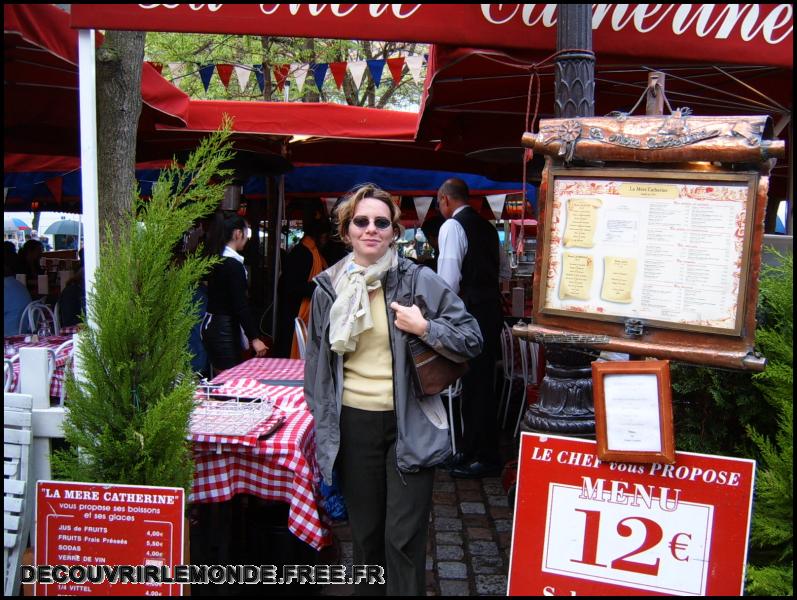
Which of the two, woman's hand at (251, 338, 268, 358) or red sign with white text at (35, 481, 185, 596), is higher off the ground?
woman's hand at (251, 338, 268, 358)

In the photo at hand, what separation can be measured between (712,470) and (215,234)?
13.5 feet

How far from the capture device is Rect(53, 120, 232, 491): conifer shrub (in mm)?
2539

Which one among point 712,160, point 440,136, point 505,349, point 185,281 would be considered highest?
point 440,136

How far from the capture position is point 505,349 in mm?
6598

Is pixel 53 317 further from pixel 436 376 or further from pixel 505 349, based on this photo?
pixel 436 376

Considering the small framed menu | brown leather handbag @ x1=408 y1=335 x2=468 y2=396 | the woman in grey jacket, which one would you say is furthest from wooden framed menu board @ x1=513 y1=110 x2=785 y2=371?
the woman in grey jacket

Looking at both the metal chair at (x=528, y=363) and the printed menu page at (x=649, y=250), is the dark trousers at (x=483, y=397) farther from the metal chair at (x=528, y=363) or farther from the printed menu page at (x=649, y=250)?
the printed menu page at (x=649, y=250)

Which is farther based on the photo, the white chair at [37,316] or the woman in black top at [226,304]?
the white chair at [37,316]

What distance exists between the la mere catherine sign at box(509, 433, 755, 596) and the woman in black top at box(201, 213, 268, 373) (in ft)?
10.8

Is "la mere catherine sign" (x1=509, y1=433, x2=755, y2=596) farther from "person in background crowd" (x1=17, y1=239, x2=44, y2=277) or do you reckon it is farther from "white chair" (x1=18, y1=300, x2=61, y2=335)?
"person in background crowd" (x1=17, y1=239, x2=44, y2=277)

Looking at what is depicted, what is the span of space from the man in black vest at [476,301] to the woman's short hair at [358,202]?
213 cm

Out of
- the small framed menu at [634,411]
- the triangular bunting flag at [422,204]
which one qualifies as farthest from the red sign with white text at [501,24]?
the triangular bunting flag at [422,204]

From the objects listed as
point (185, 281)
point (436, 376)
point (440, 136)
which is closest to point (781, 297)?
point (436, 376)

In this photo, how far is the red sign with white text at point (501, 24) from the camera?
274cm
